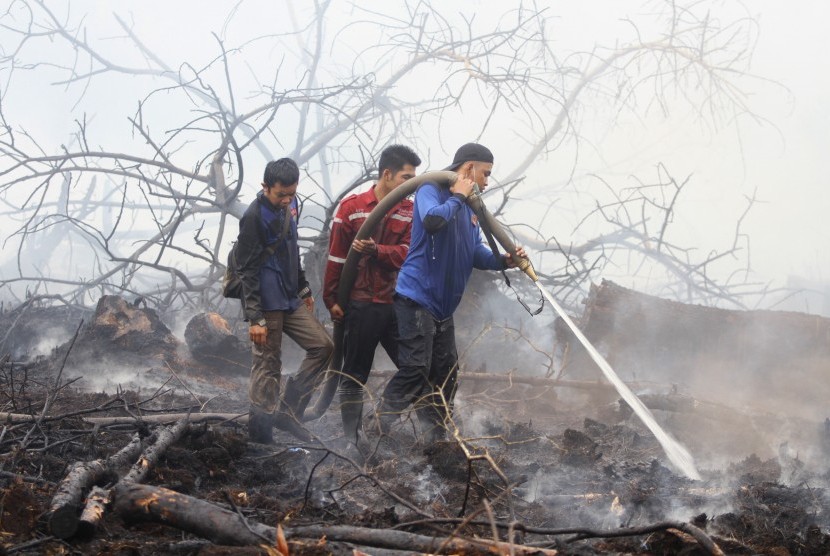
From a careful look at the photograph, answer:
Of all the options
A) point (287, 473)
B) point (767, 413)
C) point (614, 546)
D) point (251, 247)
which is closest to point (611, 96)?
point (767, 413)

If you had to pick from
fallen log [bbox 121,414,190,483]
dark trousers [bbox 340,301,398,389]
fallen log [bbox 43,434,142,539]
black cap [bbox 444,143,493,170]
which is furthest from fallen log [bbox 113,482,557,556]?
black cap [bbox 444,143,493,170]

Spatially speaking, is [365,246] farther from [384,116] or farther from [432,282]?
[384,116]

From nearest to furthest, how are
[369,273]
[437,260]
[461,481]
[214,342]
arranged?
1. [461,481]
2. [437,260]
3. [369,273]
4. [214,342]

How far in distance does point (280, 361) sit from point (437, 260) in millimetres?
1339

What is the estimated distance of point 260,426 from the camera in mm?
4867

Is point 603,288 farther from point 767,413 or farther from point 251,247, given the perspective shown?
point 251,247

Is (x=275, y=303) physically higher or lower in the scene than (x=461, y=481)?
higher

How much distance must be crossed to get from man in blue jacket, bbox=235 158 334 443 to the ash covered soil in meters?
0.27

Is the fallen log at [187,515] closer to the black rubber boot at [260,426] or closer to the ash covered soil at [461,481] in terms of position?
the ash covered soil at [461,481]

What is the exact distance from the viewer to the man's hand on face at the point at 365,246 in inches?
196

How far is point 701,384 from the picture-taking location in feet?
25.1

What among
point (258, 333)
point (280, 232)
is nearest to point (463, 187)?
point (280, 232)

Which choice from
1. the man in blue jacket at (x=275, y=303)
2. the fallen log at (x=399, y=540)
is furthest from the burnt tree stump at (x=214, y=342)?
the fallen log at (x=399, y=540)

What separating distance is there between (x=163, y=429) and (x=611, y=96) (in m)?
8.31
